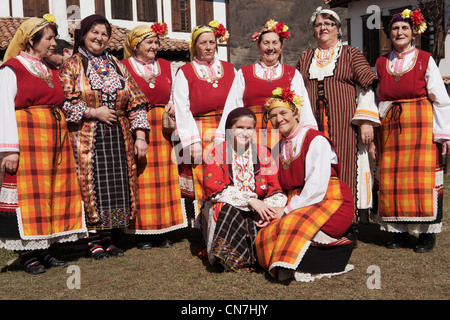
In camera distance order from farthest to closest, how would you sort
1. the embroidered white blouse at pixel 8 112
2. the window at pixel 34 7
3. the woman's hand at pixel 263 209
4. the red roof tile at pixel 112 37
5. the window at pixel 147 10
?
the window at pixel 147 10
the window at pixel 34 7
the red roof tile at pixel 112 37
the woman's hand at pixel 263 209
the embroidered white blouse at pixel 8 112

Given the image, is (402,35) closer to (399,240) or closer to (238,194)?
(399,240)

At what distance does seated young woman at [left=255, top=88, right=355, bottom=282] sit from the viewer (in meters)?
3.43

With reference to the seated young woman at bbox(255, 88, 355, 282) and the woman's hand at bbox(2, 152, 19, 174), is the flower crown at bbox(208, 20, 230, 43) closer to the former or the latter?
the seated young woman at bbox(255, 88, 355, 282)

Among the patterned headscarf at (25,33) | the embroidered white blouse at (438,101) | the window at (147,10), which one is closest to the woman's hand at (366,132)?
the embroidered white blouse at (438,101)

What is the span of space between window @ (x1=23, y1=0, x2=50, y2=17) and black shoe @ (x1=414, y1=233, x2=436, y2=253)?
582 inches

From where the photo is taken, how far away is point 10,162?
11.9 ft

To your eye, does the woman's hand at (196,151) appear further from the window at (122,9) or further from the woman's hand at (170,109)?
the window at (122,9)

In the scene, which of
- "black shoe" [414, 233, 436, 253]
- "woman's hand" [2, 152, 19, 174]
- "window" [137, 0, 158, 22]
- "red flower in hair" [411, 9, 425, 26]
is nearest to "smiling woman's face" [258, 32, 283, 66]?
"red flower in hair" [411, 9, 425, 26]

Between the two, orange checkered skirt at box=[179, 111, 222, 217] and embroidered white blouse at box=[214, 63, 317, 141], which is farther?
orange checkered skirt at box=[179, 111, 222, 217]

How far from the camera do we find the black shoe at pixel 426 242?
4238 mm

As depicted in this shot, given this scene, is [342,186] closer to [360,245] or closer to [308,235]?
[308,235]

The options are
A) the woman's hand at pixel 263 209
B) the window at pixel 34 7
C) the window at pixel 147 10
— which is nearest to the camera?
the woman's hand at pixel 263 209

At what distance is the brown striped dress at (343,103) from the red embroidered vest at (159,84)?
1.33 m

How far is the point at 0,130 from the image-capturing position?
140 inches
